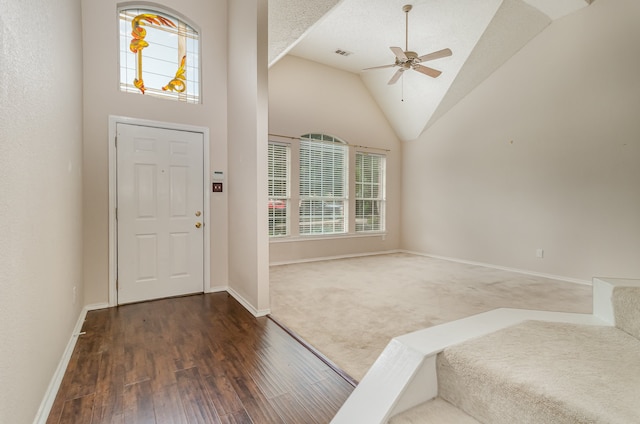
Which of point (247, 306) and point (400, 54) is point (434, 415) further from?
point (400, 54)

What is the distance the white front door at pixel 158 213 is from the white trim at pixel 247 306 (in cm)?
46

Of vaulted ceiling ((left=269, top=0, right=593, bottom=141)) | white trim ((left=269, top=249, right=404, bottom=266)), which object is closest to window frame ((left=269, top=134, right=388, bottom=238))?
white trim ((left=269, top=249, right=404, bottom=266))

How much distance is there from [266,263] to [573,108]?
4999 millimetres

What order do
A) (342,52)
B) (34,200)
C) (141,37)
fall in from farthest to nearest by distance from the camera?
(342,52), (141,37), (34,200)

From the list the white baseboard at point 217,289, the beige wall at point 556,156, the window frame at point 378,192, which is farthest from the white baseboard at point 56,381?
the beige wall at point 556,156

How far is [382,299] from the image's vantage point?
3.74 m

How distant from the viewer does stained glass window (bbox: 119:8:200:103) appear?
3.57m

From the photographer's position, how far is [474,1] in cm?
401

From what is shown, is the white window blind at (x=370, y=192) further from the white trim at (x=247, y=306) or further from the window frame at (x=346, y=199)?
the white trim at (x=247, y=306)

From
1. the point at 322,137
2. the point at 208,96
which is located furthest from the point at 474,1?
the point at 208,96

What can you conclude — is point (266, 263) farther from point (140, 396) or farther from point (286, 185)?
point (286, 185)

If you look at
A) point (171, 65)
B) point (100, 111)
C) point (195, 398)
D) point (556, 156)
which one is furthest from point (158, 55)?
point (556, 156)

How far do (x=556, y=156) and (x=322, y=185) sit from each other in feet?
13.1

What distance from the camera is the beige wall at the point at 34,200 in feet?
4.04
